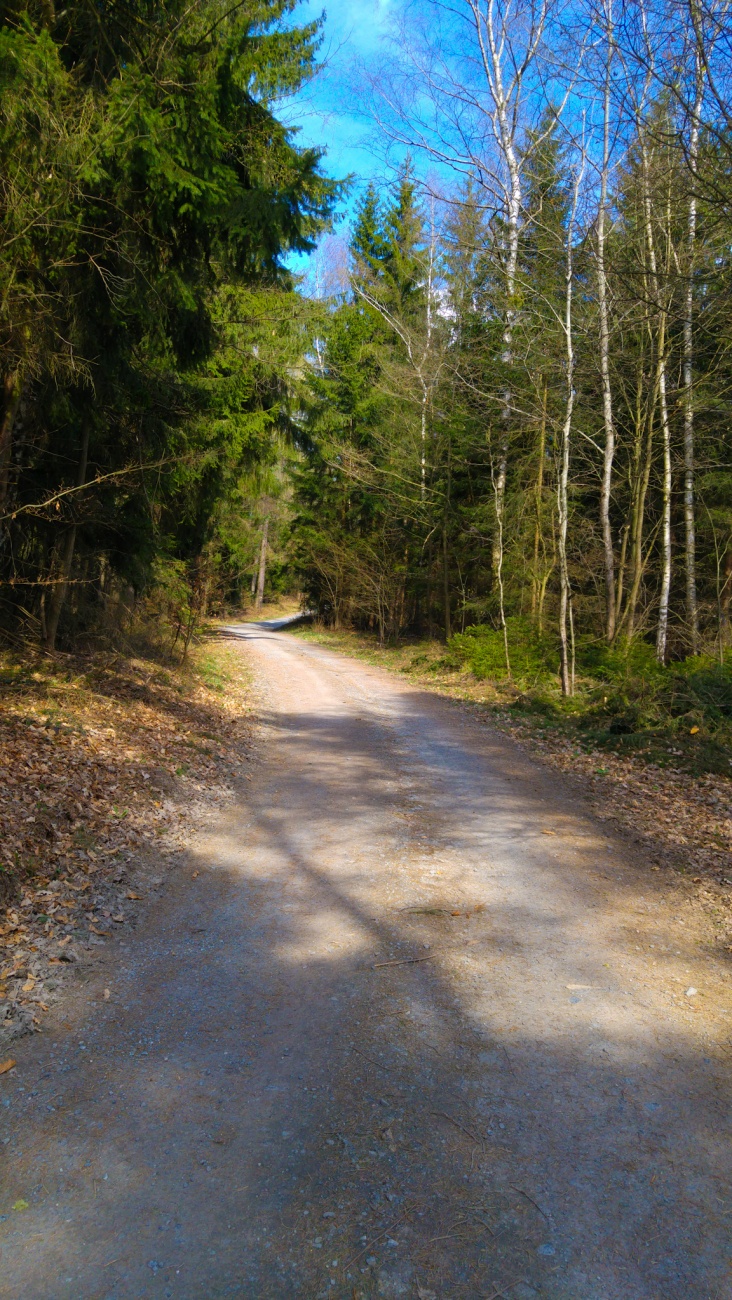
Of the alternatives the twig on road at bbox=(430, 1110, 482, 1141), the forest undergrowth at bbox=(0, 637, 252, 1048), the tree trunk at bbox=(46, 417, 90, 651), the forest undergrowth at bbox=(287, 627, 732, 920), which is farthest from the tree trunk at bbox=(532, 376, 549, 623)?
the twig on road at bbox=(430, 1110, 482, 1141)

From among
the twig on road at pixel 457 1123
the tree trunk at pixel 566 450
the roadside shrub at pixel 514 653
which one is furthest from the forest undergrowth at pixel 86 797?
the roadside shrub at pixel 514 653

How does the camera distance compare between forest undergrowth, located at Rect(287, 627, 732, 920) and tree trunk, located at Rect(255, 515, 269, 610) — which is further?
tree trunk, located at Rect(255, 515, 269, 610)

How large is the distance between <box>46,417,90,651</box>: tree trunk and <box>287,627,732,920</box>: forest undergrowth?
690 centimetres

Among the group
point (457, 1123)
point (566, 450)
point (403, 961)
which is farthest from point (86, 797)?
point (566, 450)

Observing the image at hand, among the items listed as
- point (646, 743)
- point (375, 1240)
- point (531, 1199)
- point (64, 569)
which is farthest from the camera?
point (646, 743)

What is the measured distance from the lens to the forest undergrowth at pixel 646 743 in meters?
7.30

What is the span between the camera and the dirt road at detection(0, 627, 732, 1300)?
8.34ft

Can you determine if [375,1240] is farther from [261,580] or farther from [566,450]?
[261,580]

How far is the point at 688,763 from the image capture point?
10039mm

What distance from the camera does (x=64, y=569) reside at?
32.6ft

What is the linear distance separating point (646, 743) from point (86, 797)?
25.0 ft

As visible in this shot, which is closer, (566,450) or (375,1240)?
(375,1240)

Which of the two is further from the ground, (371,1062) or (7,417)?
(7,417)

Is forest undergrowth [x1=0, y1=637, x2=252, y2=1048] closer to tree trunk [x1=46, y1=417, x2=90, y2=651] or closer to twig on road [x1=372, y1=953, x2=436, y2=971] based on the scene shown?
tree trunk [x1=46, y1=417, x2=90, y2=651]
